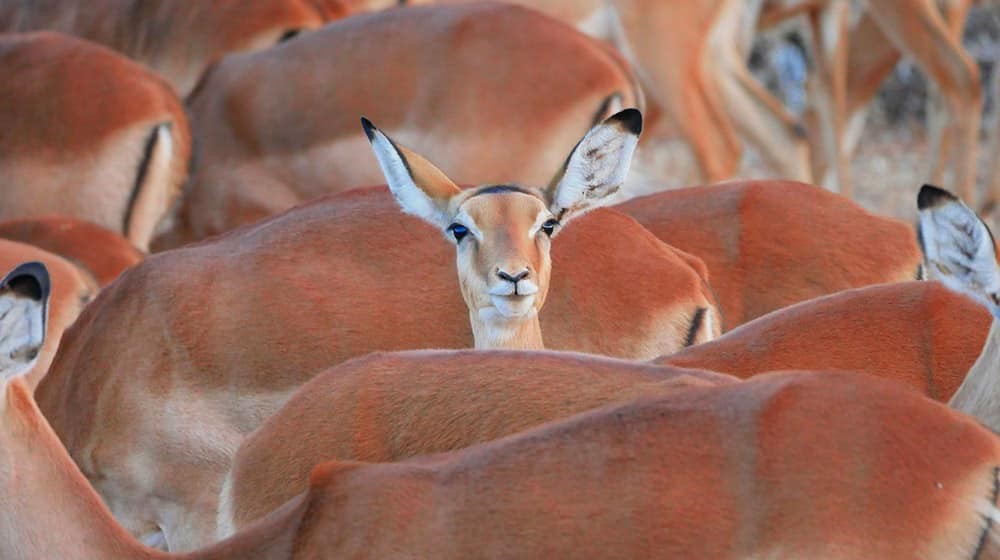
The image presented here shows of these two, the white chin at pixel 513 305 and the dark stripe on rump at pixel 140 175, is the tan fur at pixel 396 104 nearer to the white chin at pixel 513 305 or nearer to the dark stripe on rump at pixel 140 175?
the dark stripe on rump at pixel 140 175

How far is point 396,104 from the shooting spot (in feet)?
22.1

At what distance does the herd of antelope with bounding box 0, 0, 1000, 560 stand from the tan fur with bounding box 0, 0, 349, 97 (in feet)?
0.05

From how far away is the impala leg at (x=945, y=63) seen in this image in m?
8.38

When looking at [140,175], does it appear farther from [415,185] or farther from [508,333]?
[508,333]

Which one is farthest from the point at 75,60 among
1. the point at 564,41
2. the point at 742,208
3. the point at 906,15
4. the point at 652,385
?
the point at 652,385

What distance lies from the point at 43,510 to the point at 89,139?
3.59 m

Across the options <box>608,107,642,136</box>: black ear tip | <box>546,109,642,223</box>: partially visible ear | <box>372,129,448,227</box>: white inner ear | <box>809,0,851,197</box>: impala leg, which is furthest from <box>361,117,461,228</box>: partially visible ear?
<box>809,0,851,197</box>: impala leg

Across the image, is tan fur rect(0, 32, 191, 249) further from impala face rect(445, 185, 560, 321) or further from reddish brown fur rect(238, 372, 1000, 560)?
reddish brown fur rect(238, 372, 1000, 560)

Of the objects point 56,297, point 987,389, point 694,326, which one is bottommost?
point 56,297

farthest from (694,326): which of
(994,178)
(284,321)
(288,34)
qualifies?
(994,178)

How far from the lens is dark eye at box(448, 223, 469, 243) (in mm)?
4070

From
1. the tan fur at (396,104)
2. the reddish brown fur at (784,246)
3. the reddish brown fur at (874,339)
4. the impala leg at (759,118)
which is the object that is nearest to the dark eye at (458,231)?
the reddish brown fur at (874,339)

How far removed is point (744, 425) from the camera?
281cm

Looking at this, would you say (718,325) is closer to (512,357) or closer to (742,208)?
(742,208)
